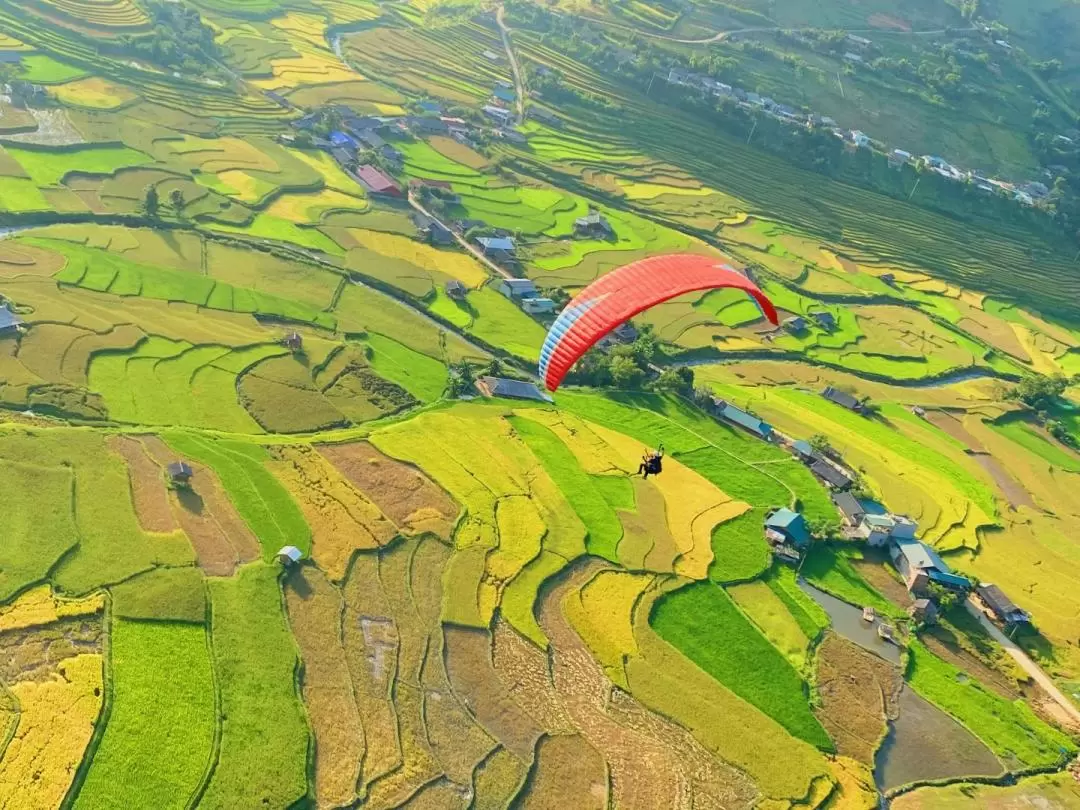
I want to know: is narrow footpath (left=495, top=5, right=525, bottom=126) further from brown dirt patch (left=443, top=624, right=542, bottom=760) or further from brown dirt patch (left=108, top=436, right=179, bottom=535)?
brown dirt patch (left=443, top=624, right=542, bottom=760)

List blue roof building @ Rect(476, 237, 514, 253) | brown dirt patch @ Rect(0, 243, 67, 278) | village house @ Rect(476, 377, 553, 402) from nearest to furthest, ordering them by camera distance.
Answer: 1. brown dirt patch @ Rect(0, 243, 67, 278)
2. village house @ Rect(476, 377, 553, 402)
3. blue roof building @ Rect(476, 237, 514, 253)

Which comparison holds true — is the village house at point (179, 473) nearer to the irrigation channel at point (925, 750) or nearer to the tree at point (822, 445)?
the irrigation channel at point (925, 750)

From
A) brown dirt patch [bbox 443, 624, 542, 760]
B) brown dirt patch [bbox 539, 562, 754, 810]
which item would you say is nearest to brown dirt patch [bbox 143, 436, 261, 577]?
brown dirt patch [bbox 443, 624, 542, 760]

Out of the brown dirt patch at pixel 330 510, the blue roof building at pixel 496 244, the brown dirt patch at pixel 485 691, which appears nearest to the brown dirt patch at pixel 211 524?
the brown dirt patch at pixel 330 510

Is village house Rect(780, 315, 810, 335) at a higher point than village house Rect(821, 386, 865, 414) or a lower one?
higher

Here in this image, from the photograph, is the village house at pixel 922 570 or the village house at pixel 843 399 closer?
the village house at pixel 922 570

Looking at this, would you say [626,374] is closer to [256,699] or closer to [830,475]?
[830,475]

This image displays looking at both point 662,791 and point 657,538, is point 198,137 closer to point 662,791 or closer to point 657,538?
point 657,538
